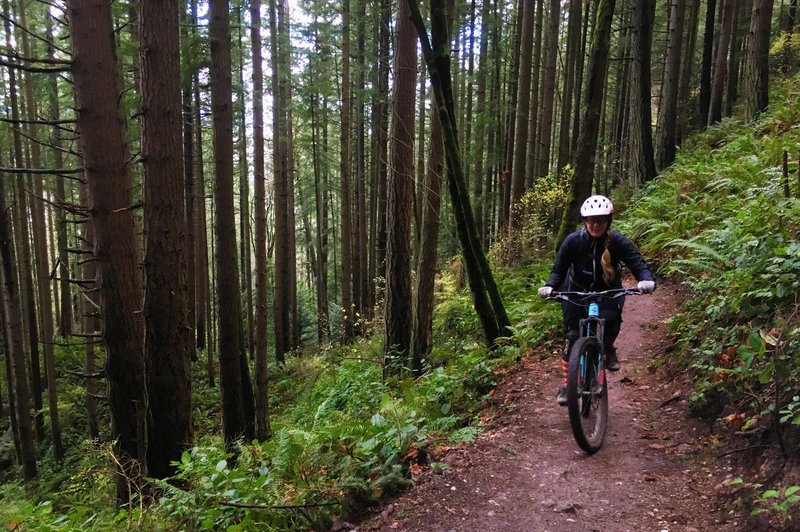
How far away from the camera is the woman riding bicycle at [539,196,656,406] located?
4.53 metres

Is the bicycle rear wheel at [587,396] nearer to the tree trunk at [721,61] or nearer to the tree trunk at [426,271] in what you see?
the tree trunk at [426,271]

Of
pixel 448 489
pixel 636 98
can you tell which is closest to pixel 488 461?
pixel 448 489

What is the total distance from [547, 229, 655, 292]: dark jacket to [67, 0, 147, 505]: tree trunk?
5.35m

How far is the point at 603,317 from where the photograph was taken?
4547mm

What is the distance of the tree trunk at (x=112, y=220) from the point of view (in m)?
6.23

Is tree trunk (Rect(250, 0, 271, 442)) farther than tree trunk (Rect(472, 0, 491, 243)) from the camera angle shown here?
No

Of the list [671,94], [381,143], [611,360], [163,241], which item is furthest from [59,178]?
[671,94]

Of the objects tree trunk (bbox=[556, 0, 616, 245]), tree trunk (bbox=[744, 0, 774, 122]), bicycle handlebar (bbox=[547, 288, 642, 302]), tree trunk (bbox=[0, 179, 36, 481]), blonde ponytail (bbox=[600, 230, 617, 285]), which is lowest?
tree trunk (bbox=[0, 179, 36, 481])

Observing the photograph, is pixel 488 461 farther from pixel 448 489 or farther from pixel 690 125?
pixel 690 125

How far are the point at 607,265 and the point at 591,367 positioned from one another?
935mm

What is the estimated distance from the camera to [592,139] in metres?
7.99

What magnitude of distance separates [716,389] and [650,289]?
1301 millimetres

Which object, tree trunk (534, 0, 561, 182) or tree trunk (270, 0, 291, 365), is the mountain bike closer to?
tree trunk (270, 0, 291, 365)

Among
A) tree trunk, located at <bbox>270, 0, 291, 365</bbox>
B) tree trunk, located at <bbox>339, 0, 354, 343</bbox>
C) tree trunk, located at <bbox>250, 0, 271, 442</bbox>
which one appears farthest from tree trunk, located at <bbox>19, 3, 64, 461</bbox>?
tree trunk, located at <bbox>339, 0, 354, 343</bbox>
